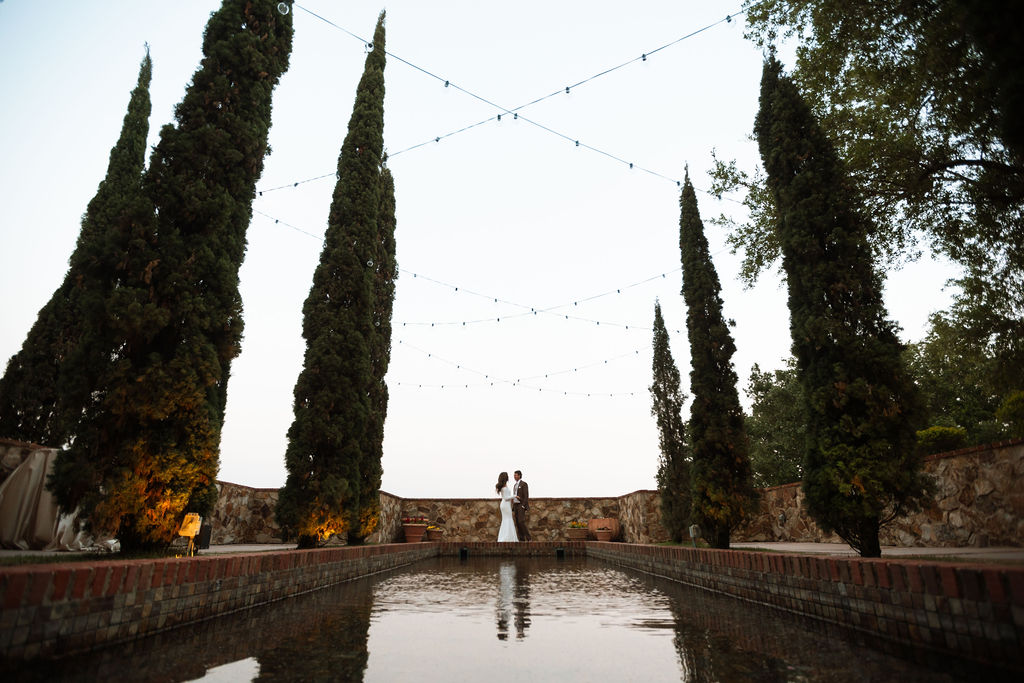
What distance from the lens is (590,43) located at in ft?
31.9

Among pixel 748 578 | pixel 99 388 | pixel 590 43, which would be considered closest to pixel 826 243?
pixel 748 578

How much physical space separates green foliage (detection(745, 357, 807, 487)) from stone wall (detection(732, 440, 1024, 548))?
1327cm

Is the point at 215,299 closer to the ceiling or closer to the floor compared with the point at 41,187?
closer to the floor

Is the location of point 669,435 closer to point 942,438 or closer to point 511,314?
point 511,314

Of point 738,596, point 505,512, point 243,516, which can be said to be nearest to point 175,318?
point 738,596

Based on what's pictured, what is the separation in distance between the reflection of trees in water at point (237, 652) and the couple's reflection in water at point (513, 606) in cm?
90

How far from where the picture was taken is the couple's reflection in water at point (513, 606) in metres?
3.24

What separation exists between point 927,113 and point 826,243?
2760 millimetres

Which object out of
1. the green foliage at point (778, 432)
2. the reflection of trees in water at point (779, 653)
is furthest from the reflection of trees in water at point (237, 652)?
the green foliage at point (778, 432)

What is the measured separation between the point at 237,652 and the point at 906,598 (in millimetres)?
3452

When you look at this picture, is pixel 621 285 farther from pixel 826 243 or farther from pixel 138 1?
pixel 138 1

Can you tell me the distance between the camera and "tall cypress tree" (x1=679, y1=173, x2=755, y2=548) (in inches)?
313

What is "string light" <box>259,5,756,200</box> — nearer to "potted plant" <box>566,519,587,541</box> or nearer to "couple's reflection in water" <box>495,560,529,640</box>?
"couple's reflection in water" <box>495,560,529,640</box>

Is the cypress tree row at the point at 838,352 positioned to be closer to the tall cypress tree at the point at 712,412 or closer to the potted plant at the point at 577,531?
the tall cypress tree at the point at 712,412
